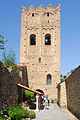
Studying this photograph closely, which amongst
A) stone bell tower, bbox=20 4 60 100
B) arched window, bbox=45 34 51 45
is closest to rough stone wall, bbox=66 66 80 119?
stone bell tower, bbox=20 4 60 100

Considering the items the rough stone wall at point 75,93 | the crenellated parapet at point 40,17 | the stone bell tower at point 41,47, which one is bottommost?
the rough stone wall at point 75,93

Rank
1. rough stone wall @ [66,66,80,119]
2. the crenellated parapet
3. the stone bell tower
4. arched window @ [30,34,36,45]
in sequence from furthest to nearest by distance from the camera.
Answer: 1. arched window @ [30,34,36,45]
2. the crenellated parapet
3. the stone bell tower
4. rough stone wall @ [66,66,80,119]

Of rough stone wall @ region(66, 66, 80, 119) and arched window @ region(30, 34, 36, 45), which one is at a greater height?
arched window @ region(30, 34, 36, 45)

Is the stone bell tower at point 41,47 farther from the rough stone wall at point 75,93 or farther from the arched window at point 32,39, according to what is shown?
the rough stone wall at point 75,93

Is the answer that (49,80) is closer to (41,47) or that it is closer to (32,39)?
(41,47)

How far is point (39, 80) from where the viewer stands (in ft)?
73.6

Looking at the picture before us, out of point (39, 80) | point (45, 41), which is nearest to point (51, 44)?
point (45, 41)

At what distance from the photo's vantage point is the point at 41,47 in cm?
2355

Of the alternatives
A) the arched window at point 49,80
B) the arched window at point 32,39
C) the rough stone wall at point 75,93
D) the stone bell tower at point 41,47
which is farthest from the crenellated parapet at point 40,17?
the rough stone wall at point 75,93

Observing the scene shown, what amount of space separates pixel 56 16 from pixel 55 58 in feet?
23.3

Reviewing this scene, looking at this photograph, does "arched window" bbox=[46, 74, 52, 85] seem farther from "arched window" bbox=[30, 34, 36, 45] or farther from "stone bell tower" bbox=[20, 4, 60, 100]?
"arched window" bbox=[30, 34, 36, 45]

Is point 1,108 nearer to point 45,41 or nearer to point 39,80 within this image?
point 39,80

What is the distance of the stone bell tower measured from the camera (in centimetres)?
2234

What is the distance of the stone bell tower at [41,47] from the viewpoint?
22.3 metres
